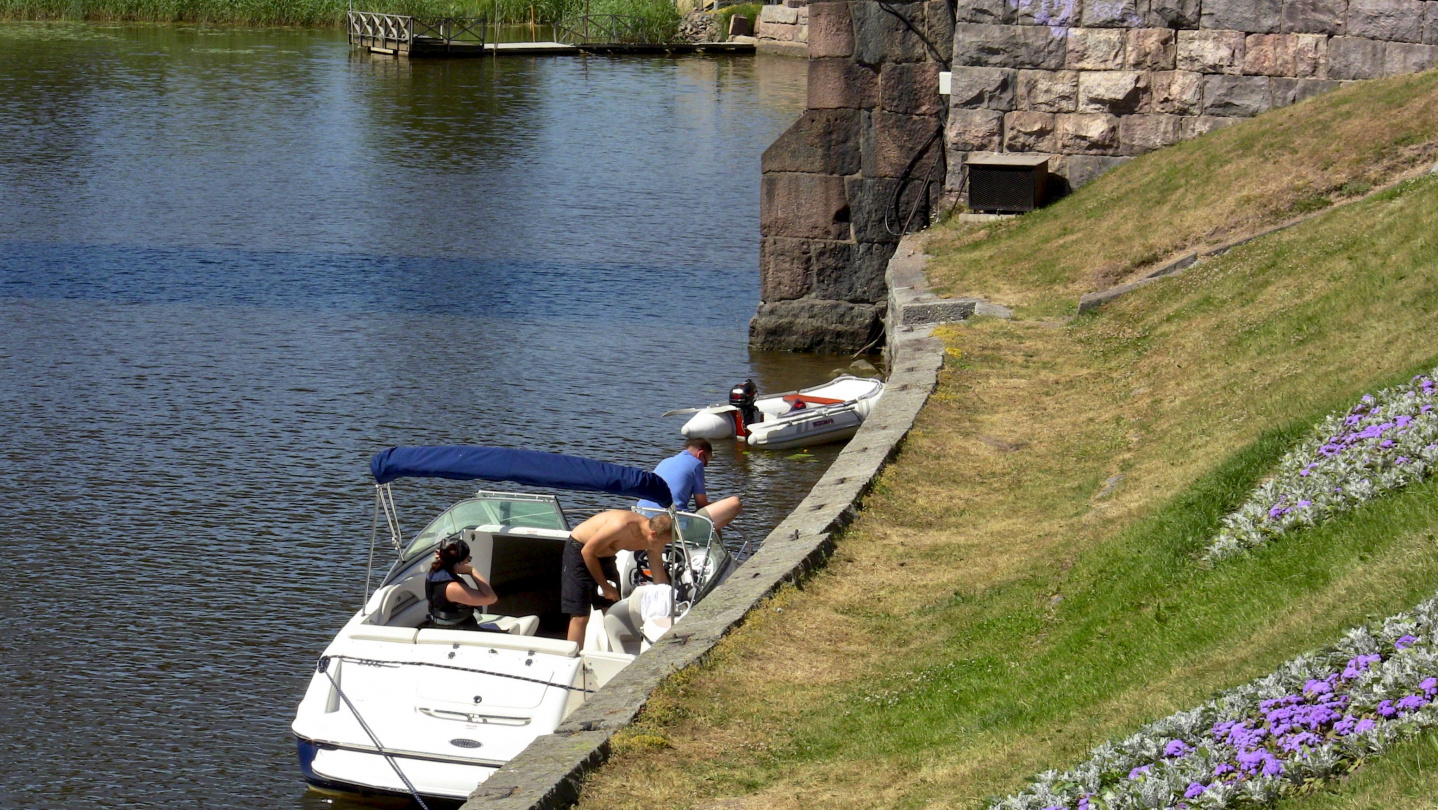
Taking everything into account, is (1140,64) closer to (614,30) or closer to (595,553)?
(595,553)

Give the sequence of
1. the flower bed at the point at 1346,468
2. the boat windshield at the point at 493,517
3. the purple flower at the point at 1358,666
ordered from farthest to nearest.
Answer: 1. the boat windshield at the point at 493,517
2. the flower bed at the point at 1346,468
3. the purple flower at the point at 1358,666

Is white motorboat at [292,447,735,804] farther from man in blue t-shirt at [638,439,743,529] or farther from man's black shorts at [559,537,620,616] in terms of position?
man in blue t-shirt at [638,439,743,529]

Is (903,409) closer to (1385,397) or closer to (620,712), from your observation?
(1385,397)

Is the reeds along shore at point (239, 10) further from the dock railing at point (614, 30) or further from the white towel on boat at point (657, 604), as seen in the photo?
the white towel on boat at point (657, 604)

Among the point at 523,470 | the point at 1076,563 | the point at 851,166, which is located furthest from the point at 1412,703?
the point at 851,166

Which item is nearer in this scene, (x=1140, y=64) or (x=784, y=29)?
(x=1140, y=64)

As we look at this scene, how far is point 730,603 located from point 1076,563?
6.23 ft

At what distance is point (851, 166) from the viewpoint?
2122 centimetres

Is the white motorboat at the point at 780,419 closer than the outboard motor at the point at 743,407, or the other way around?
the white motorboat at the point at 780,419

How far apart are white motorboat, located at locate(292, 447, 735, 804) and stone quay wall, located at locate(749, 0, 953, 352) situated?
33.6 feet

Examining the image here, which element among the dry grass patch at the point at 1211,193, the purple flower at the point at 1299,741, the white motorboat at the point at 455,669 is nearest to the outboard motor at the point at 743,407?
the dry grass patch at the point at 1211,193

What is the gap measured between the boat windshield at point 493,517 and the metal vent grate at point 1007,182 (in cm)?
950

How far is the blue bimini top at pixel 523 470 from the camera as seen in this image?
11.3 meters

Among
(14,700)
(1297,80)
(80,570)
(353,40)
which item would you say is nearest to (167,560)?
(80,570)
